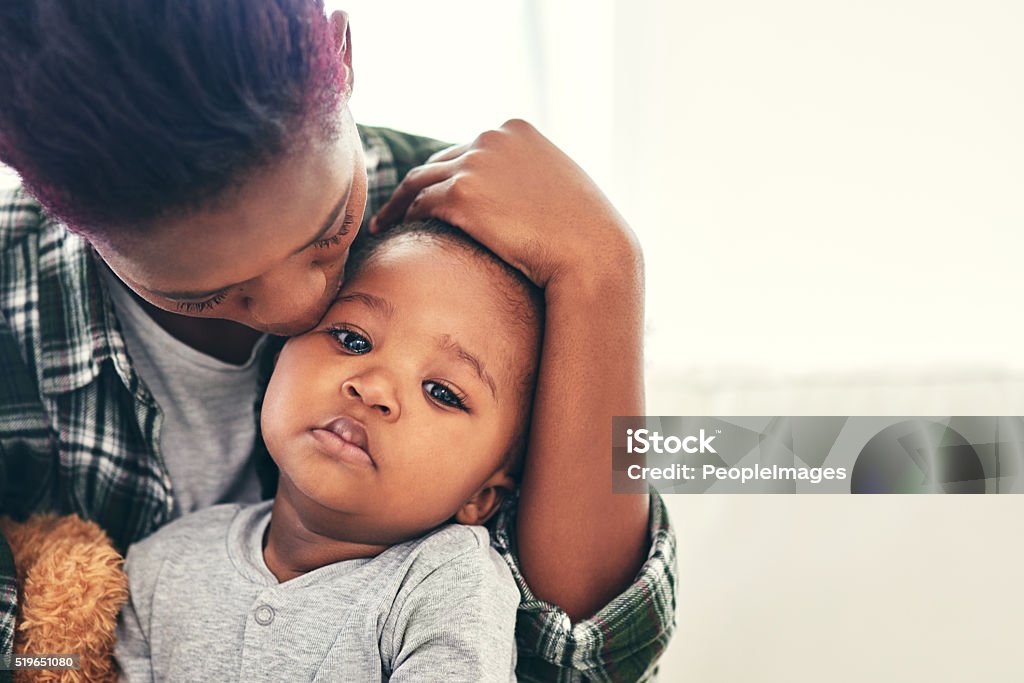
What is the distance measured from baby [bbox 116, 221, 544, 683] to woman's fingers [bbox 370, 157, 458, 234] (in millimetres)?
53

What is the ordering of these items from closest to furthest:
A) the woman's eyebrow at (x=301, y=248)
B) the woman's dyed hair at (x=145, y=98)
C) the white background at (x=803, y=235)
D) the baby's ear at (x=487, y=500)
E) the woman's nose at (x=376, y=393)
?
the woman's dyed hair at (x=145, y=98) → the woman's eyebrow at (x=301, y=248) → the woman's nose at (x=376, y=393) → the baby's ear at (x=487, y=500) → the white background at (x=803, y=235)

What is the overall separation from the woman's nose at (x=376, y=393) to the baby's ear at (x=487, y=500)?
0.16 metres

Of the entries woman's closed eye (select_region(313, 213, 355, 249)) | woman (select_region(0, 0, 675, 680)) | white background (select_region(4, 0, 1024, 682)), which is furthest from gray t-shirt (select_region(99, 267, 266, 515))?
white background (select_region(4, 0, 1024, 682))

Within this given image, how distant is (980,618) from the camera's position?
1.13 meters

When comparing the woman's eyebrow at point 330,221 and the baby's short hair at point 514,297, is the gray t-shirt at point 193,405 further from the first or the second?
the woman's eyebrow at point 330,221

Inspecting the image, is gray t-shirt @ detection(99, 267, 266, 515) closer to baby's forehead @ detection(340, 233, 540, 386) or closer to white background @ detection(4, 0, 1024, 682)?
baby's forehead @ detection(340, 233, 540, 386)

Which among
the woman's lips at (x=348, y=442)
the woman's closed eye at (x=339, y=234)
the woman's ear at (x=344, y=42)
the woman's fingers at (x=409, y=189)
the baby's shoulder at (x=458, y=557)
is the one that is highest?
the woman's ear at (x=344, y=42)

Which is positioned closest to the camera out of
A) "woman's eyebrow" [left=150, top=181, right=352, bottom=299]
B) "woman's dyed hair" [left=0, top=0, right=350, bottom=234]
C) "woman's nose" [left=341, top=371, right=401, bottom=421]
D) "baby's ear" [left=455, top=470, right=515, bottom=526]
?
"woman's dyed hair" [left=0, top=0, right=350, bottom=234]

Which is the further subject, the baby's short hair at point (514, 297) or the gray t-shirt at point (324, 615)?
the baby's short hair at point (514, 297)

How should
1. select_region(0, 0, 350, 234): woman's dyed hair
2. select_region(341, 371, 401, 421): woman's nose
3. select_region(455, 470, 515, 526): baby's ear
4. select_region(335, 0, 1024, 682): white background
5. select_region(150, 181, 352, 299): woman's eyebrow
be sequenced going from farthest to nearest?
select_region(335, 0, 1024, 682): white background, select_region(455, 470, 515, 526): baby's ear, select_region(341, 371, 401, 421): woman's nose, select_region(150, 181, 352, 299): woman's eyebrow, select_region(0, 0, 350, 234): woman's dyed hair

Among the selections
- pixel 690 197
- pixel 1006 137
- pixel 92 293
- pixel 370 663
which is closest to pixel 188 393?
pixel 92 293

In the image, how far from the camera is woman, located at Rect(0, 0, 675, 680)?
596 millimetres

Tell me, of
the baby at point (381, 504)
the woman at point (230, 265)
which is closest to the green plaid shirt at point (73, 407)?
the woman at point (230, 265)

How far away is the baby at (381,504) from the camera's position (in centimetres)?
83
